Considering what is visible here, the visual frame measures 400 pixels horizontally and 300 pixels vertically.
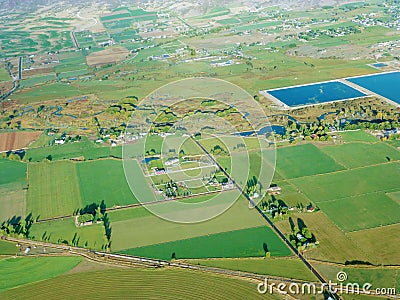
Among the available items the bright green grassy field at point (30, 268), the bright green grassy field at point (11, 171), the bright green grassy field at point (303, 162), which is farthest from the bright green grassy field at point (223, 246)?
the bright green grassy field at point (11, 171)

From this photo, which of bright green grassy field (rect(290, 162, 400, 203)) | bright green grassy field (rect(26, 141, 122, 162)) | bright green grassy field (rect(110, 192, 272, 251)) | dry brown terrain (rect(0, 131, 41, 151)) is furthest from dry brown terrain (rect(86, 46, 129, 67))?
bright green grassy field (rect(290, 162, 400, 203))

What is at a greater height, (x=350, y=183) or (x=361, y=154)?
(x=350, y=183)

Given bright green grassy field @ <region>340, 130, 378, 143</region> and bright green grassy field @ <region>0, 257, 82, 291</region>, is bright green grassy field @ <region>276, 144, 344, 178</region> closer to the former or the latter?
bright green grassy field @ <region>340, 130, 378, 143</region>

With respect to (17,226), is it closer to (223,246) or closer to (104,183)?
(104,183)

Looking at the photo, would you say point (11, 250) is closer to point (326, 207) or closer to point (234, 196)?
point (234, 196)

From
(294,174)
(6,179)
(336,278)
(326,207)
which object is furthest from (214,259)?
(6,179)

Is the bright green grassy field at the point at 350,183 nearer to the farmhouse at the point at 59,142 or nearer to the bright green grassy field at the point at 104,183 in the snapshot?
the bright green grassy field at the point at 104,183

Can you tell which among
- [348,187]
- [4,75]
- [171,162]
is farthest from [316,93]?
[4,75]
